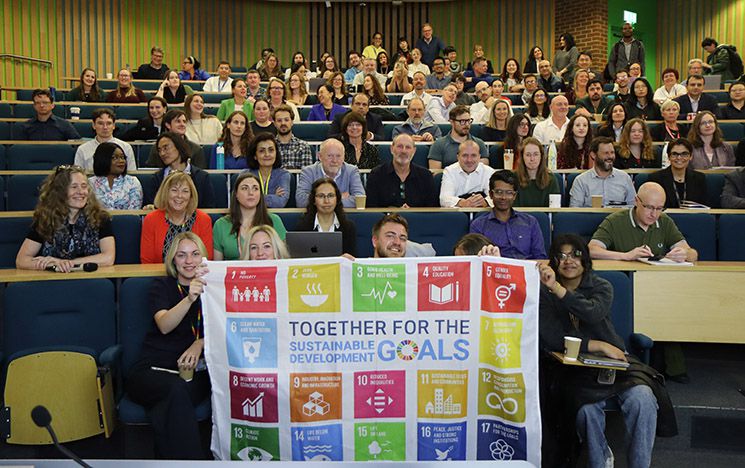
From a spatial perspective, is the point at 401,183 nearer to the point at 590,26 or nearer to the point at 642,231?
the point at 642,231

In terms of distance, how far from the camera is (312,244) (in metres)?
3.61

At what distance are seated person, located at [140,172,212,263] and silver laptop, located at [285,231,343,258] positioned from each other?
647mm

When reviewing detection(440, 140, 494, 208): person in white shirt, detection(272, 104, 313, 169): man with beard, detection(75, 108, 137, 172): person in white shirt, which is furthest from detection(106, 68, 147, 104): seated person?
detection(440, 140, 494, 208): person in white shirt

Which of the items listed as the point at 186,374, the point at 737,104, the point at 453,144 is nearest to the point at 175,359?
the point at 186,374

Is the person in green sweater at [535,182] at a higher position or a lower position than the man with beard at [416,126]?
lower

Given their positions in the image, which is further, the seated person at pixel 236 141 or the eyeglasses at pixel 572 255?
the seated person at pixel 236 141

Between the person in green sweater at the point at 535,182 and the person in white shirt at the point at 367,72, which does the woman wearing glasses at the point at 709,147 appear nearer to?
the person in green sweater at the point at 535,182

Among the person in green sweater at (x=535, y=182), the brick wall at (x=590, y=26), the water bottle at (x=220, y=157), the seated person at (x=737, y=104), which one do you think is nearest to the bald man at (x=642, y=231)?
the person in green sweater at (x=535, y=182)

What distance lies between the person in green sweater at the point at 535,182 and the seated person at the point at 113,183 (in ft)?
8.48

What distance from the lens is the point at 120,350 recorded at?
3.07 metres

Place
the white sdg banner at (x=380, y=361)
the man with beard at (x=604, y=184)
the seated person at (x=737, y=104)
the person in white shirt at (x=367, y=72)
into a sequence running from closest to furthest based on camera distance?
the white sdg banner at (x=380, y=361), the man with beard at (x=604, y=184), the seated person at (x=737, y=104), the person in white shirt at (x=367, y=72)

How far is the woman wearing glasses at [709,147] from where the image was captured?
6.08m

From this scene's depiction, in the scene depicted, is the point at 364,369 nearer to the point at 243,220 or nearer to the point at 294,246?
the point at 294,246

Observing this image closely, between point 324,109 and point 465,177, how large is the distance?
294cm
